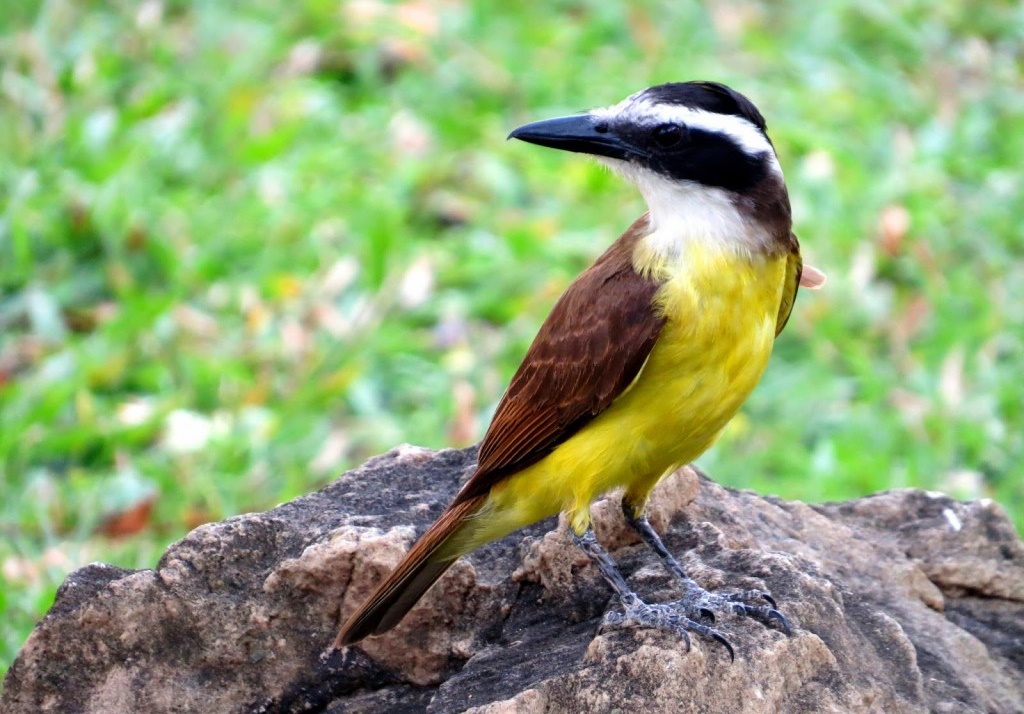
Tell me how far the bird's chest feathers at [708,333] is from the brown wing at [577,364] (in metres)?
0.06

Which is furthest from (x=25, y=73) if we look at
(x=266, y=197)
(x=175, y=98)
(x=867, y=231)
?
(x=867, y=231)

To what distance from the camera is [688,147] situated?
4.51 m

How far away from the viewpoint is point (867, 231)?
8.68 meters

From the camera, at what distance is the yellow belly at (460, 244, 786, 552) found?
14.3 ft

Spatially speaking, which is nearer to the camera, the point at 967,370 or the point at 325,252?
the point at 967,370

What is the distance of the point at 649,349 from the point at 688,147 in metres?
0.61

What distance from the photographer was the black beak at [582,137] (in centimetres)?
459

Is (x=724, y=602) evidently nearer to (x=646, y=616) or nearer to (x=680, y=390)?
(x=646, y=616)

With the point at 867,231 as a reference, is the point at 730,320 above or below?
below

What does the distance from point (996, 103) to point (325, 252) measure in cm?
447

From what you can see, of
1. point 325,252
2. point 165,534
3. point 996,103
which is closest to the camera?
point 165,534

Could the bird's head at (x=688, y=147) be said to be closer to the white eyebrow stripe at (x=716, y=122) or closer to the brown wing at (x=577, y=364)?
the white eyebrow stripe at (x=716, y=122)

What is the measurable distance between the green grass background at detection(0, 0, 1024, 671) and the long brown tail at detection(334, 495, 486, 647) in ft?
6.17

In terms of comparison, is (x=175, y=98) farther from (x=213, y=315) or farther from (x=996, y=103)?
(x=996, y=103)
